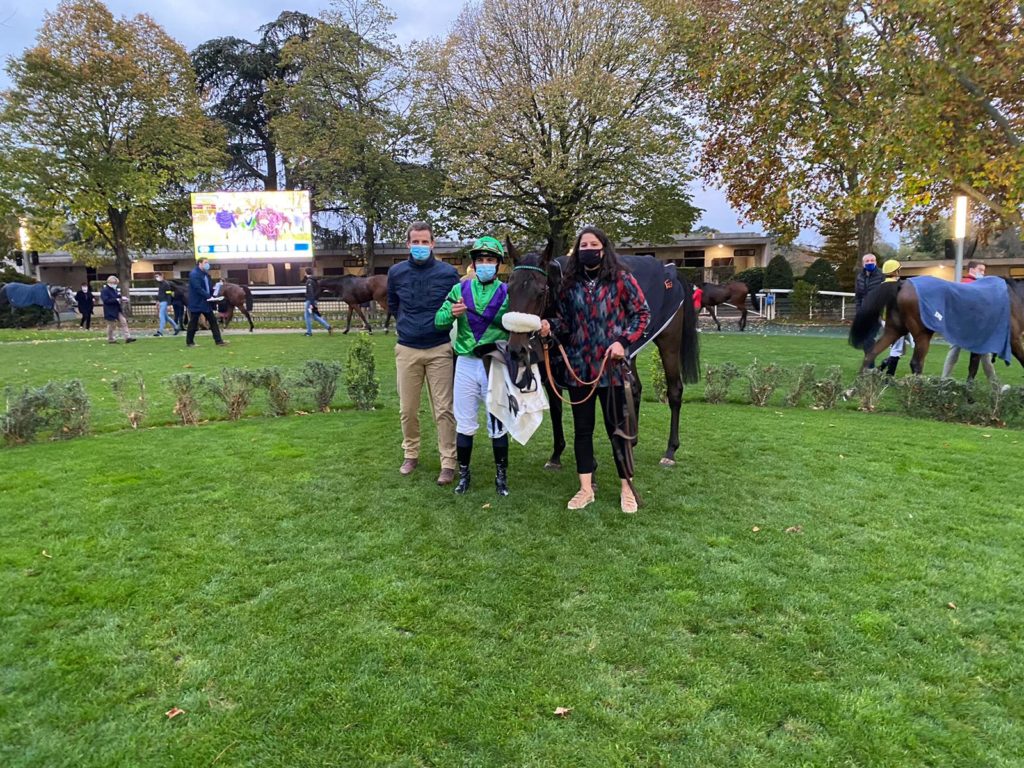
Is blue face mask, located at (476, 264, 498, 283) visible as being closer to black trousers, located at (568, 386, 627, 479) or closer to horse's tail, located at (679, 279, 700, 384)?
black trousers, located at (568, 386, 627, 479)

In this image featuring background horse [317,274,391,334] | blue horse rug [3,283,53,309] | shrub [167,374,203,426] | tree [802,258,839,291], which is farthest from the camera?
tree [802,258,839,291]

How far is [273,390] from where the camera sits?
7184 millimetres

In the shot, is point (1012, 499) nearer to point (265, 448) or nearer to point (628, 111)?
point (265, 448)

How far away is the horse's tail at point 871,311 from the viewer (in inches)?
338

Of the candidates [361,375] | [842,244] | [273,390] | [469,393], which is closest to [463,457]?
[469,393]

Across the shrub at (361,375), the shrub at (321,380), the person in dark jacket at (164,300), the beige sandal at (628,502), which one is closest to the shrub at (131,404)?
the shrub at (321,380)

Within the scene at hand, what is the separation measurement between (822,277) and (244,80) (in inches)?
1346

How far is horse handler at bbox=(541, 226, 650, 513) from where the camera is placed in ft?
13.2

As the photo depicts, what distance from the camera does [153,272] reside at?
39.5 m

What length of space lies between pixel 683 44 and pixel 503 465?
18.4 meters

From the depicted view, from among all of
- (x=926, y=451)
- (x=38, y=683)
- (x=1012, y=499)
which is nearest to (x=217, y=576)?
(x=38, y=683)

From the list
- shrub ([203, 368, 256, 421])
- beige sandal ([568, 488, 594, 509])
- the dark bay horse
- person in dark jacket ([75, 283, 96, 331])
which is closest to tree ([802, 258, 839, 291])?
the dark bay horse

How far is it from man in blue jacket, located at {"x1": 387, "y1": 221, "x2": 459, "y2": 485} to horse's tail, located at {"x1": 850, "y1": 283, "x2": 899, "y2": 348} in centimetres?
706

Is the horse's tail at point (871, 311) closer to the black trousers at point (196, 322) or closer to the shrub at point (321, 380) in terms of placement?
the shrub at point (321, 380)
